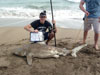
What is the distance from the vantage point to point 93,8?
15.6 ft

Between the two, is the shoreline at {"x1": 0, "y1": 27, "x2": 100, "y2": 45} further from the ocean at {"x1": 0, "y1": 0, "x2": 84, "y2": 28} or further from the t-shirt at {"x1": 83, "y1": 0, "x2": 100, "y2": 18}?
the ocean at {"x1": 0, "y1": 0, "x2": 84, "y2": 28}

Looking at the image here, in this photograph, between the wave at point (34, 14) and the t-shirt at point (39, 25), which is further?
the wave at point (34, 14)

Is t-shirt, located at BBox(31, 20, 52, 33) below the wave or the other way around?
the other way around

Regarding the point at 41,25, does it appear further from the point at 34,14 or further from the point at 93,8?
the point at 34,14

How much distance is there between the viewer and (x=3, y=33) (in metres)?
7.18

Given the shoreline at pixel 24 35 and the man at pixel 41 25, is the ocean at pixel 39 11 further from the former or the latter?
the man at pixel 41 25

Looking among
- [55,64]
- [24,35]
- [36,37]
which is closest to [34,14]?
[24,35]

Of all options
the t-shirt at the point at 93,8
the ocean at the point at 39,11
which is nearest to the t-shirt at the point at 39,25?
the t-shirt at the point at 93,8

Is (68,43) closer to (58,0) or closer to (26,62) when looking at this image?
(26,62)

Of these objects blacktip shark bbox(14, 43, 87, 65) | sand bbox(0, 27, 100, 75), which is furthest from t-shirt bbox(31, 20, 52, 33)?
sand bbox(0, 27, 100, 75)

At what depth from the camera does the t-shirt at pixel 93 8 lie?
470cm

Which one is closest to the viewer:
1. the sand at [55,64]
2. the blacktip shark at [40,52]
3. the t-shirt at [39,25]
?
the sand at [55,64]

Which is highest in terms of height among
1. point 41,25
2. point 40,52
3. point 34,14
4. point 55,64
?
point 41,25

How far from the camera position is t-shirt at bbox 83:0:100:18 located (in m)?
4.70
